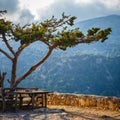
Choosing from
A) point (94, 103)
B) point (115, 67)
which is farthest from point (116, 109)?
point (115, 67)

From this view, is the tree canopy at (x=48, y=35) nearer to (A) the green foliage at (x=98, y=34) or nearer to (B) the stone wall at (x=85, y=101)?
(A) the green foliage at (x=98, y=34)

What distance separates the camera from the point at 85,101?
56.5 feet

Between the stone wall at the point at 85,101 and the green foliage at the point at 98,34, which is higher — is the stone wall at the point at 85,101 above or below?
below

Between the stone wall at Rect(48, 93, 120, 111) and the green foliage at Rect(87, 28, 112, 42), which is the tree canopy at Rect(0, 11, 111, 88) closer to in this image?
the green foliage at Rect(87, 28, 112, 42)

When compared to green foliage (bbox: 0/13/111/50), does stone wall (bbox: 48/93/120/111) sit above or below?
below

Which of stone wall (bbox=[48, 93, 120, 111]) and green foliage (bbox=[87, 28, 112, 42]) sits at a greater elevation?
green foliage (bbox=[87, 28, 112, 42])

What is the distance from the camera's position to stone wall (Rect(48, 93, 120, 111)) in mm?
15862

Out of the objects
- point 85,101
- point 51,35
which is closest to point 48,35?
point 51,35

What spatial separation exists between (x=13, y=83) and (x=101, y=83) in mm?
168362

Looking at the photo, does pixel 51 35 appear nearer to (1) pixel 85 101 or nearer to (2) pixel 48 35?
(2) pixel 48 35

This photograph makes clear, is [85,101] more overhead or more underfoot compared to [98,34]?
more underfoot

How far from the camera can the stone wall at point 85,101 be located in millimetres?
15862

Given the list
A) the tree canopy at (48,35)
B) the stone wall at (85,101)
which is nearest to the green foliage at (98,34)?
the tree canopy at (48,35)

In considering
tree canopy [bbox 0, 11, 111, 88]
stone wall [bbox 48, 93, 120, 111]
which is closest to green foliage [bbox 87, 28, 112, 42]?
tree canopy [bbox 0, 11, 111, 88]
